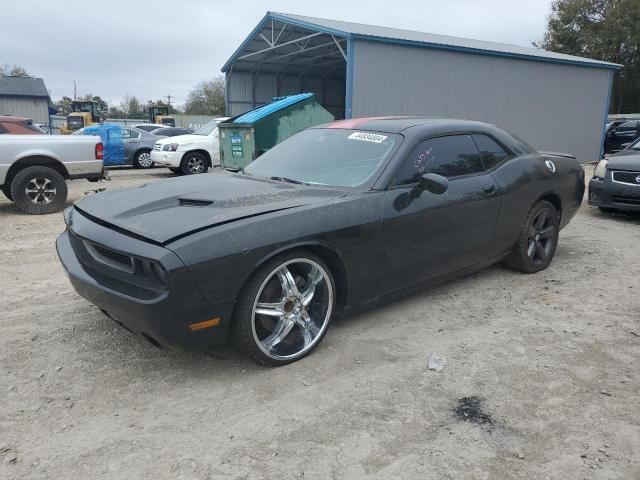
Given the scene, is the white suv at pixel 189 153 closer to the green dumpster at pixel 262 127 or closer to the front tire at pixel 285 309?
the green dumpster at pixel 262 127

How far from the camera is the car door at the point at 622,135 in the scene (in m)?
19.4

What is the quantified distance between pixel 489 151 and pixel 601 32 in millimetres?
36652

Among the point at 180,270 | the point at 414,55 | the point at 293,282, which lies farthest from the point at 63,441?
the point at 414,55

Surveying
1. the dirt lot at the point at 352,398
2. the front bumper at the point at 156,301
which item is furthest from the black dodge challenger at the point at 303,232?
the dirt lot at the point at 352,398

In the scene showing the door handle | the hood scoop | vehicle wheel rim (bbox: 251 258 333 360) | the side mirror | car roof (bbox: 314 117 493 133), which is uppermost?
car roof (bbox: 314 117 493 133)

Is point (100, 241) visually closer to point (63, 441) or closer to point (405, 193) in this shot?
point (63, 441)

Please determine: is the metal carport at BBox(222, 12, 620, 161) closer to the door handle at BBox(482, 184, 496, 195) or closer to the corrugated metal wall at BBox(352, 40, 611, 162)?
the corrugated metal wall at BBox(352, 40, 611, 162)

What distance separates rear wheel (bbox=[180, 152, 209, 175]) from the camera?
1283cm

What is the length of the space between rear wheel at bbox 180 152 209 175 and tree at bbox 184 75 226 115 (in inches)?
1883

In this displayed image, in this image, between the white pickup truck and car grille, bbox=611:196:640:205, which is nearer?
car grille, bbox=611:196:640:205

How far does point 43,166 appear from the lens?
25.8 feet

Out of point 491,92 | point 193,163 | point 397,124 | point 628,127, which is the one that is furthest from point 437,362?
point 628,127

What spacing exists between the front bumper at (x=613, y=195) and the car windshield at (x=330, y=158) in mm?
5060

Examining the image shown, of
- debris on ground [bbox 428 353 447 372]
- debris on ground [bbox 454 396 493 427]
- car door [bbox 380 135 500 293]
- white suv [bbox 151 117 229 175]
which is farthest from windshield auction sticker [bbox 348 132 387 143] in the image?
white suv [bbox 151 117 229 175]
